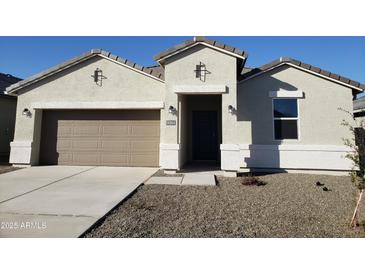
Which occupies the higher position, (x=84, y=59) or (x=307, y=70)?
(x=84, y=59)

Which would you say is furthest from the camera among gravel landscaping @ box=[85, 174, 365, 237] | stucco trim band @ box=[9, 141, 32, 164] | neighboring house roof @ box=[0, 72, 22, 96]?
neighboring house roof @ box=[0, 72, 22, 96]

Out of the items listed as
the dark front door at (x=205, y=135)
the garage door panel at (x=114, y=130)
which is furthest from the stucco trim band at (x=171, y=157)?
the dark front door at (x=205, y=135)

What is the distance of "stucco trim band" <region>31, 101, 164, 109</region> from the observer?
9.48m

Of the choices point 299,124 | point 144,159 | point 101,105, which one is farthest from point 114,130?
point 299,124

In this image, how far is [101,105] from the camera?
9758 millimetres

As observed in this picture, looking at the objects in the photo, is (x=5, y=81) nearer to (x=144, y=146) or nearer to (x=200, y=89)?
(x=144, y=146)

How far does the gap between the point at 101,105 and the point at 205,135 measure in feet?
17.4

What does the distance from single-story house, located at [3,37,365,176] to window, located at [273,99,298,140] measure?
41 mm

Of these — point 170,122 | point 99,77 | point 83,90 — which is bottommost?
point 170,122

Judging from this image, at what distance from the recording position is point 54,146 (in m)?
10.2

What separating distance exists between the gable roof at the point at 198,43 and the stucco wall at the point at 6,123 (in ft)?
34.2

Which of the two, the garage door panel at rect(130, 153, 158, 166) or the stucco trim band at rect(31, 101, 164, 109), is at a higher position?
the stucco trim band at rect(31, 101, 164, 109)

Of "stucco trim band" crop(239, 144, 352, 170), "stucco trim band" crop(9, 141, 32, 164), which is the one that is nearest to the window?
"stucco trim band" crop(239, 144, 352, 170)

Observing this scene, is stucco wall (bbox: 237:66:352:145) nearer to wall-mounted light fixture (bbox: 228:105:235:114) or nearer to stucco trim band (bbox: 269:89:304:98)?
stucco trim band (bbox: 269:89:304:98)
